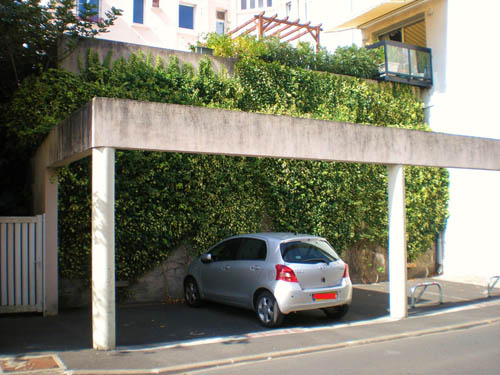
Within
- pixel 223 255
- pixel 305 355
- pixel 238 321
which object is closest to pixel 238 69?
pixel 223 255

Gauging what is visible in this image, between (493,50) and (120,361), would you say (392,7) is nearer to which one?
(493,50)

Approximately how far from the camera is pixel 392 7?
18219mm

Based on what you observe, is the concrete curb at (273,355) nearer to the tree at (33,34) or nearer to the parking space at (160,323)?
the parking space at (160,323)

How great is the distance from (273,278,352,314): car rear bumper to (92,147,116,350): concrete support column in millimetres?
2952

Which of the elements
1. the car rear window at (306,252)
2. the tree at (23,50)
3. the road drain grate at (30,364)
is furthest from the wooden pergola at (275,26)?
the road drain grate at (30,364)

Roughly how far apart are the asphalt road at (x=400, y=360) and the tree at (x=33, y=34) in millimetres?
8576

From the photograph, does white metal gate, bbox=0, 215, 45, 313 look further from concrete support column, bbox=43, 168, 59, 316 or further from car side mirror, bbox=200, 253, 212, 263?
car side mirror, bbox=200, 253, 212, 263

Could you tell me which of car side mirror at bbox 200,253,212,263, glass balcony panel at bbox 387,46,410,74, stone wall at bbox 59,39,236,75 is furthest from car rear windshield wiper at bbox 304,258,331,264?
glass balcony panel at bbox 387,46,410,74

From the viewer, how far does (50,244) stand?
10.3m

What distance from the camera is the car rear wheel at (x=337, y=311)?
10.0m

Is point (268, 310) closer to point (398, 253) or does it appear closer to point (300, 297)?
point (300, 297)

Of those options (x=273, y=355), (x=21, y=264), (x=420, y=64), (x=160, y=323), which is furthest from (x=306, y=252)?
(x=420, y=64)

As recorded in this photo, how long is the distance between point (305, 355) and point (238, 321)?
8.42ft

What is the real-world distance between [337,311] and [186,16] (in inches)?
873
